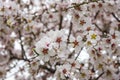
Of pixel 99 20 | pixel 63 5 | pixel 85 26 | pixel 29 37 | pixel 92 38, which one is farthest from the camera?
pixel 99 20

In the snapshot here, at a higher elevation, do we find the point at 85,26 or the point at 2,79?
the point at 85,26

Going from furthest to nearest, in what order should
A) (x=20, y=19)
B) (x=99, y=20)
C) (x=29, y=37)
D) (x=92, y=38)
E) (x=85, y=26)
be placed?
(x=99, y=20) → (x=29, y=37) → (x=20, y=19) → (x=85, y=26) → (x=92, y=38)

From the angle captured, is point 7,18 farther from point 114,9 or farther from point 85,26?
point 114,9

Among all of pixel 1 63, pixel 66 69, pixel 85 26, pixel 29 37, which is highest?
pixel 85 26

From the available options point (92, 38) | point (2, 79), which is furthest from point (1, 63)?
point (92, 38)

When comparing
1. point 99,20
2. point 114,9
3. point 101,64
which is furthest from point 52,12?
point 99,20

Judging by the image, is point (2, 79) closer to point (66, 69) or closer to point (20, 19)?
point (20, 19)

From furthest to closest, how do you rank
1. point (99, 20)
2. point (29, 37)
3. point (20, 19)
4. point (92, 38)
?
1. point (99, 20)
2. point (29, 37)
3. point (20, 19)
4. point (92, 38)

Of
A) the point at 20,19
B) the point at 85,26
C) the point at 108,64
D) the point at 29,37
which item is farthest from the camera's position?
the point at 29,37

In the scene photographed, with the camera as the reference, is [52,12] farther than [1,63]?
No
